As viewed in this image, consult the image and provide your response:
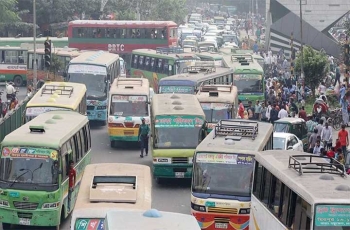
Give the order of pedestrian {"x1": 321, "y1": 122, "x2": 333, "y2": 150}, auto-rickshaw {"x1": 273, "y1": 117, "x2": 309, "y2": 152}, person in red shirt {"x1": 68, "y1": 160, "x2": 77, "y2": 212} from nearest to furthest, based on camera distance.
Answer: person in red shirt {"x1": 68, "y1": 160, "x2": 77, "y2": 212} → pedestrian {"x1": 321, "y1": 122, "x2": 333, "y2": 150} → auto-rickshaw {"x1": 273, "y1": 117, "x2": 309, "y2": 152}

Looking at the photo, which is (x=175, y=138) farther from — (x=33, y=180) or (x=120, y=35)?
(x=120, y=35)

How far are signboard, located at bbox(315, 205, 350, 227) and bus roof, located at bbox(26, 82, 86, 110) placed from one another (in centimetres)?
1656

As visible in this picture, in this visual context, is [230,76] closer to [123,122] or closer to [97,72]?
[97,72]

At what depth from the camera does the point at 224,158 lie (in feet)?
72.0

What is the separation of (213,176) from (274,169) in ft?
13.8

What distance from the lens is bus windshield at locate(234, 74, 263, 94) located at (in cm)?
4284

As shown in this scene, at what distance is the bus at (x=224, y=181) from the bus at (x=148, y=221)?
7794mm

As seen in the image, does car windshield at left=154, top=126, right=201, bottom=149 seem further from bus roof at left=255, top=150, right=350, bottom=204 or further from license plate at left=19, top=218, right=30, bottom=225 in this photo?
bus roof at left=255, top=150, right=350, bottom=204

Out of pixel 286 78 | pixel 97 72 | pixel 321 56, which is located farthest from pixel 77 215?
pixel 286 78

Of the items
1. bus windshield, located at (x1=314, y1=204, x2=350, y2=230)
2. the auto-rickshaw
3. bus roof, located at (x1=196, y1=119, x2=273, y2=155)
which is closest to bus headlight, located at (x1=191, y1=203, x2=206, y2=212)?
bus roof, located at (x1=196, y1=119, x2=273, y2=155)

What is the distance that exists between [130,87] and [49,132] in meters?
11.5

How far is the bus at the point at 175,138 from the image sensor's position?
27094 millimetres

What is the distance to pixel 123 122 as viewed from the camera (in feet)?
110

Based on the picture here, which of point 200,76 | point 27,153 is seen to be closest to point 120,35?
point 200,76
